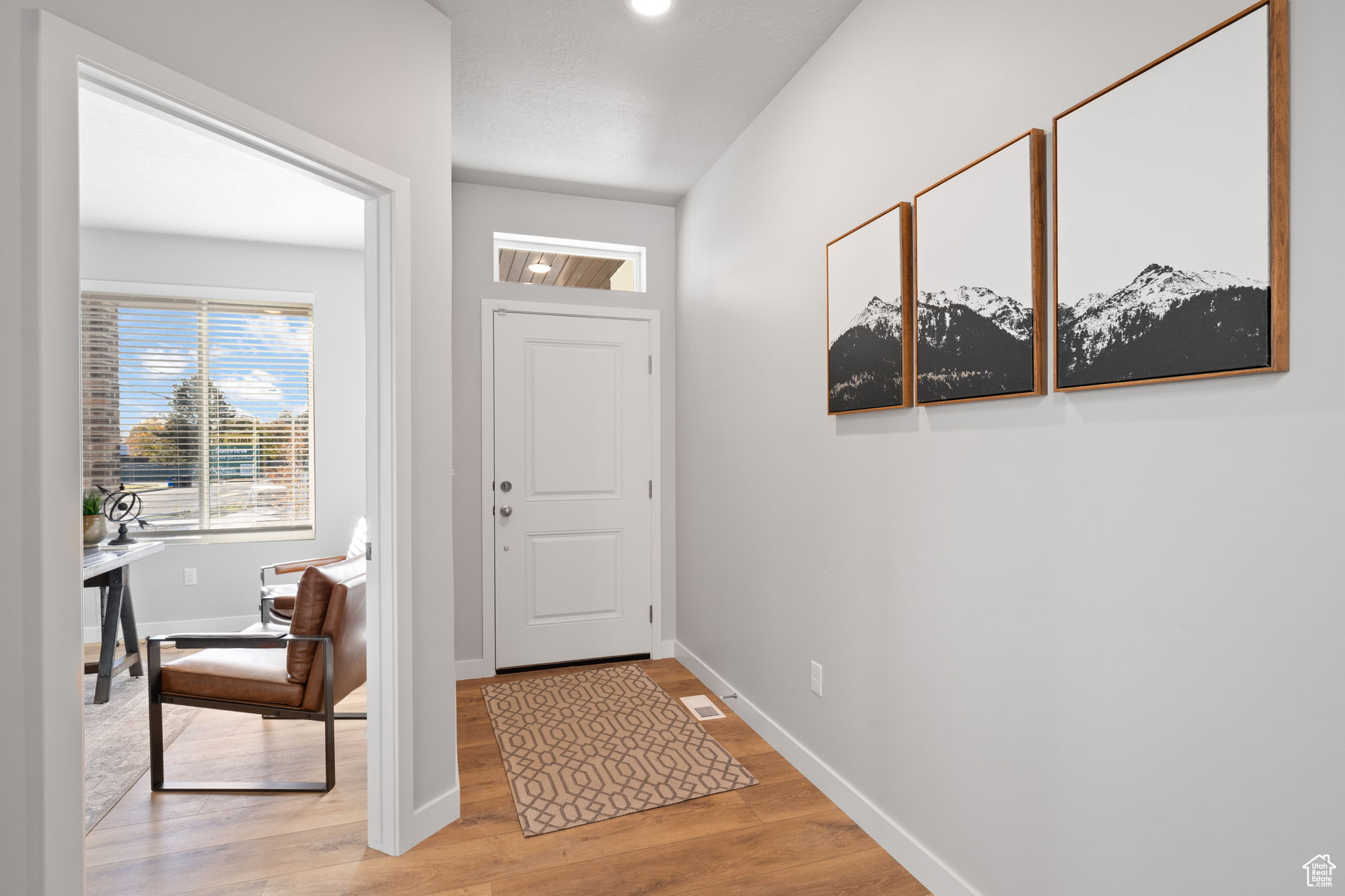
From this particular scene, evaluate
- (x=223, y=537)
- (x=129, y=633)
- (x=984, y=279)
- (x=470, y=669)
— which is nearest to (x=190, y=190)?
(x=223, y=537)

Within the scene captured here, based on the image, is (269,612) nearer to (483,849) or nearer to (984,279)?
(483,849)

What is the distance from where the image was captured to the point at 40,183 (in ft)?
3.96

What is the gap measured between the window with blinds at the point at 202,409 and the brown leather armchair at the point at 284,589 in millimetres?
575

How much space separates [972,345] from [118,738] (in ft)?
11.8

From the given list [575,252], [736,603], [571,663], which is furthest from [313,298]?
[736,603]

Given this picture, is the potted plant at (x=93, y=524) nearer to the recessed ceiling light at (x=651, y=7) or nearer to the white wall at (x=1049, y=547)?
the white wall at (x=1049, y=547)

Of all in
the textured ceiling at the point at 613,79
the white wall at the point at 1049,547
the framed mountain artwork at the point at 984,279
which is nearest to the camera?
the white wall at the point at 1049,547

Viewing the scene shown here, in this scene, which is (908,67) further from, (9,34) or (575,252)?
(575,252)

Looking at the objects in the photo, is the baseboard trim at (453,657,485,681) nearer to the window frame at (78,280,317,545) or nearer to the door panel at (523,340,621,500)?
the door panel at (523,340,621,500)

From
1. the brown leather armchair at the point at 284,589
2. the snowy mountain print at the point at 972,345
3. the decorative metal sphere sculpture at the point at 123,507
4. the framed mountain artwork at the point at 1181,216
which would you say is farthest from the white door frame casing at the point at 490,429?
the framed mountain artwork at the point at 1181,216

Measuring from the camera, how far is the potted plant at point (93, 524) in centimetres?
340

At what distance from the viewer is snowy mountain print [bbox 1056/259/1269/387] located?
1.08m

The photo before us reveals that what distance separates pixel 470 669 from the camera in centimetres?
357

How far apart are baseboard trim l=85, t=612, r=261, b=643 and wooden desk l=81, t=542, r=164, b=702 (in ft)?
1.37
